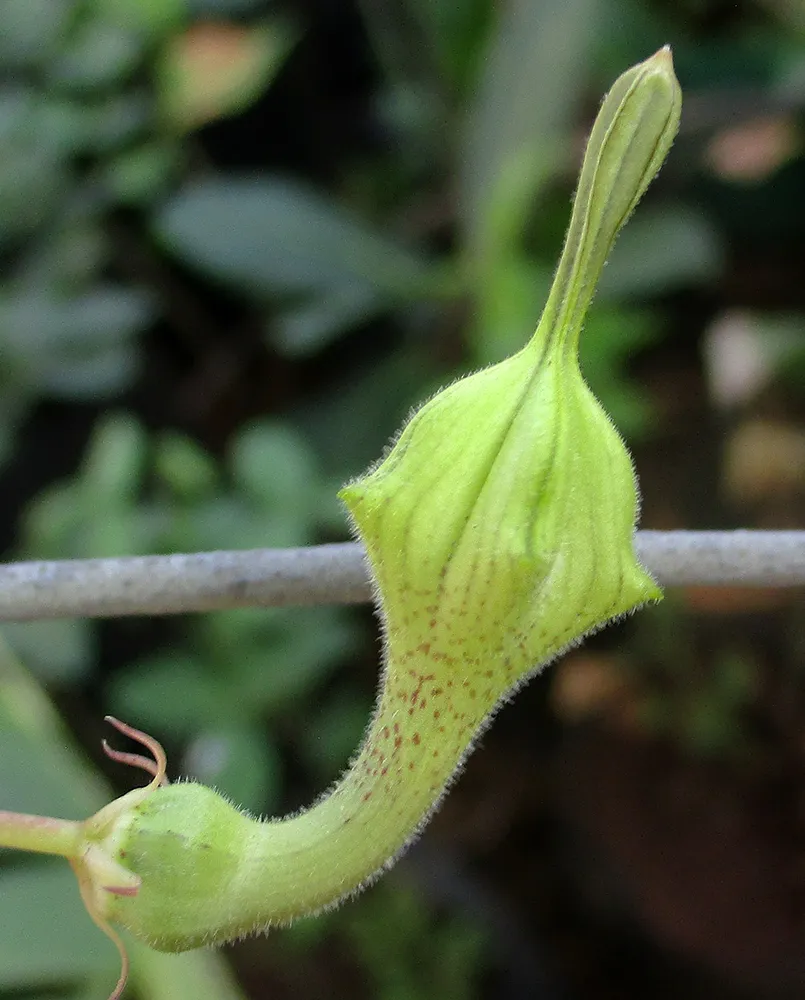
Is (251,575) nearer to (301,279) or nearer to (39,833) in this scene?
(39,833)

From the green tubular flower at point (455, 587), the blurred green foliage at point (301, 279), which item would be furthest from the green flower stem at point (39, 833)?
the blurred green foliage at point (301, 279)

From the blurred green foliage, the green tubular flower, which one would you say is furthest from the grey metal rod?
the blurred green foliage

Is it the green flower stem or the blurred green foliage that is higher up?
the green flower stem

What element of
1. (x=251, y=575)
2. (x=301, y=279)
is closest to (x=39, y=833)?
(x=251, y=575)

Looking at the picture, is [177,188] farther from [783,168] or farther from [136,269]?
[783,168]

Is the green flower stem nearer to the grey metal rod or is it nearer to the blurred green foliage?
the grey metal rod

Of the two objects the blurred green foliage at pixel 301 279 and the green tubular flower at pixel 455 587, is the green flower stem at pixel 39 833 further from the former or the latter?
the blurred green foliage at pixel 301 279
